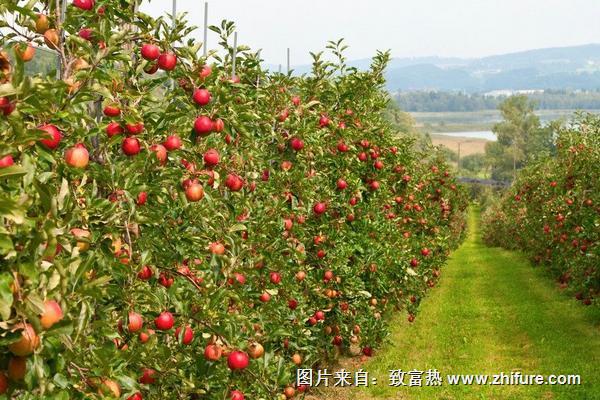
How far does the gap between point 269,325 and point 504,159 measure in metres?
92.2

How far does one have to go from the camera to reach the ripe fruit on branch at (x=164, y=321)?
11.4ft

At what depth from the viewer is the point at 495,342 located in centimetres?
1327

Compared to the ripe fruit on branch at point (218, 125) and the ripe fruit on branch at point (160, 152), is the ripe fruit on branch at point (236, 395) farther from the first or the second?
the ripe fruit on branch at point (218, 125)

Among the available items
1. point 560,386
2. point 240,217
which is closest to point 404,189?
point 560,386

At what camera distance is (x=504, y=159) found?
302 feet

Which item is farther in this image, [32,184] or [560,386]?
[560,386]

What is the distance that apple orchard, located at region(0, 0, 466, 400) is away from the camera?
82.0 inches

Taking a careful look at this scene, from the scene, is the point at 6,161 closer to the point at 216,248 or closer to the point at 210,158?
the point at 210,158

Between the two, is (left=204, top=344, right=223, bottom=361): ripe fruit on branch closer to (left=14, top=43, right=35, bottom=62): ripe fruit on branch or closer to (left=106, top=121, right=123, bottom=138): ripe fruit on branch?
(left=106, top=121, right=123, bottom=138): ripe fruit on branch

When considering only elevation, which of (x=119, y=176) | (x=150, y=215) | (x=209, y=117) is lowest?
(x=150, y=215)

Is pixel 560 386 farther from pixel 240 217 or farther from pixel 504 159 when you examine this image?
pixel 504 159

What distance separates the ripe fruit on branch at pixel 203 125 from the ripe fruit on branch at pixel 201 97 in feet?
0.28

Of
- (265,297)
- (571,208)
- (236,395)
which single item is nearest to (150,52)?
(236,395)

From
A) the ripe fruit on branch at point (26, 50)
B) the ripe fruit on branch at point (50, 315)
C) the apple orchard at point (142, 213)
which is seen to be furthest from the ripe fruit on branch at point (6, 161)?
the ripe fruit on branch at point (26, 50)
